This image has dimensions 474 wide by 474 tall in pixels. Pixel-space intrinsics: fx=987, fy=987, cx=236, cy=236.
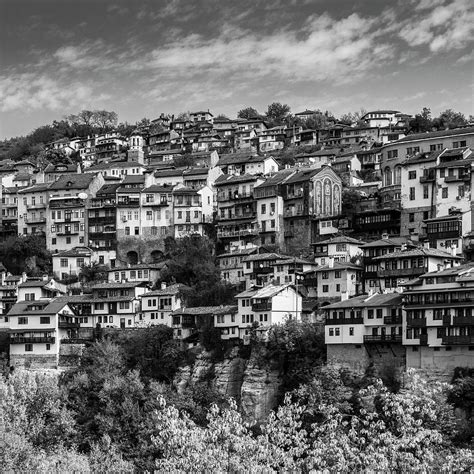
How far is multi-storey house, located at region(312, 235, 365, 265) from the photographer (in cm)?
7188

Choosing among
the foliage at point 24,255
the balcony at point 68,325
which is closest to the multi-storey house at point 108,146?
the foliage at point 24,255

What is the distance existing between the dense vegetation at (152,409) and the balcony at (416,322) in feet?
11.9

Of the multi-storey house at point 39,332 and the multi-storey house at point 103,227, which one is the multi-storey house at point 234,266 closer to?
the multi-storey house at point 39,332

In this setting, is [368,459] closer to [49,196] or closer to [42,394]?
[42,394]

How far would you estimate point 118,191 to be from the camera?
90.6m

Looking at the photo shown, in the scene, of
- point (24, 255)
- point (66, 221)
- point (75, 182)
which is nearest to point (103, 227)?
point (66, 221)

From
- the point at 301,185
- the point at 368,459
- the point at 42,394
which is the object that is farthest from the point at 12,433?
the point at 301,185

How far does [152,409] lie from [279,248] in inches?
951

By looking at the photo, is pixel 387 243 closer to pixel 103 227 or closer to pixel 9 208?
pixel 103 227

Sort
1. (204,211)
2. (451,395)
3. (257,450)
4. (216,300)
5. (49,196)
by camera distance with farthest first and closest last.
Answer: (49,196), (204,211), (216,300), (451,395), (257,450)

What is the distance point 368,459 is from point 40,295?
5216cm

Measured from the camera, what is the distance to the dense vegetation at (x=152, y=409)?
42250mm

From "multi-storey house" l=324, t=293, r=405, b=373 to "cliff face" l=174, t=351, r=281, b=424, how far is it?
449 centimetres

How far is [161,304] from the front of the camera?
7425cm
